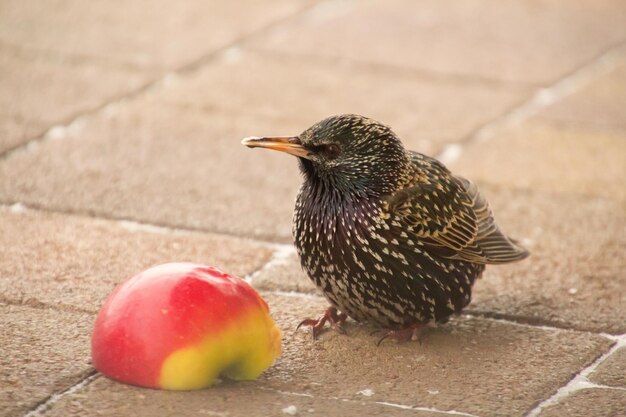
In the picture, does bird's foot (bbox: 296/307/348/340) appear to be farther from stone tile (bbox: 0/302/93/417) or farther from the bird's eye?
stone tile (bbox: 0/302/93/417)

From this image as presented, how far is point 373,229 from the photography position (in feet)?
14.4

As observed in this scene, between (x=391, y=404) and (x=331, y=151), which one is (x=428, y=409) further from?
(x=331, y=151)

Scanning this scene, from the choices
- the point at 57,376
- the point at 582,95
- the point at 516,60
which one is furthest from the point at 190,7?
the point at 57,376

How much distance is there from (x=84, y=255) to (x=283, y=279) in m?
0.88

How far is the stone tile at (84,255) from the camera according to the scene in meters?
4.86

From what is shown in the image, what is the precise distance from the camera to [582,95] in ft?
26.2

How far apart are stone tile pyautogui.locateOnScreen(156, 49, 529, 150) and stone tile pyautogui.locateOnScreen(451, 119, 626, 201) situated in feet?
0.88

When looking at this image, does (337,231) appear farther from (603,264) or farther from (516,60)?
(516,60)

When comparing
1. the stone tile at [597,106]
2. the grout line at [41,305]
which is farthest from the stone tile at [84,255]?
the stone tile at [597,106]

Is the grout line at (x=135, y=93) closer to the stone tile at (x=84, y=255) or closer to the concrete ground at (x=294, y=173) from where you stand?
the concrete ground at (x=294, y=173)

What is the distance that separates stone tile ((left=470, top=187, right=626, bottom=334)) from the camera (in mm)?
4949

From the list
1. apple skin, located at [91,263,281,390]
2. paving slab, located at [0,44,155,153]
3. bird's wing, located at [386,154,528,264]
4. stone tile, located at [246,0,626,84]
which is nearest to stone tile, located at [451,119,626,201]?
stone tile, located at [246,0,626,84]

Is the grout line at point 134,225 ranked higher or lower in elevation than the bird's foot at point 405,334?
higher

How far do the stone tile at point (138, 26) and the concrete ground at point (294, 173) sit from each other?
26mm
